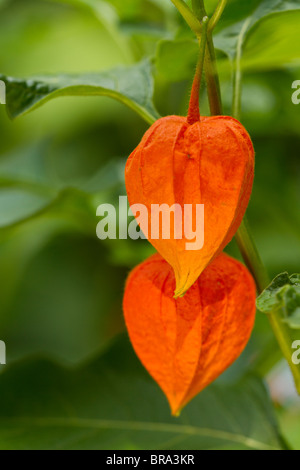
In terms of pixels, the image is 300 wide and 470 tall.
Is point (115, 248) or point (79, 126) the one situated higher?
point (79, 126)

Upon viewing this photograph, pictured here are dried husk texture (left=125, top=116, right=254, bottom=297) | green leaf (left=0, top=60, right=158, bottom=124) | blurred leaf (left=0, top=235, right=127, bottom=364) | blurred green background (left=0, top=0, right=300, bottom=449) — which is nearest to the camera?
dried husk texture (left=125, top=116, right=254, bottom=297)

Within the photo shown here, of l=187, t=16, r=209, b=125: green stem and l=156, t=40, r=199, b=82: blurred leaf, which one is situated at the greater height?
l=156, t=40, r=199, b=82: blurred leaf

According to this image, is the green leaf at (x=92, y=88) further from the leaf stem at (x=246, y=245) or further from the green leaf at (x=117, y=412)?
Answer: the green leaf at (x=117, y=412)

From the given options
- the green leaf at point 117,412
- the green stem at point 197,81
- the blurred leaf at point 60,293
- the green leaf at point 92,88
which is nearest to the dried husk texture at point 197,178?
the green stem at point 197,81

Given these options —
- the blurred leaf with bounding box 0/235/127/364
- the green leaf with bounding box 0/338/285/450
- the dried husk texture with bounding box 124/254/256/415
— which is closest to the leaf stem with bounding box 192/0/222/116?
the dried husk texture with bounding box 124/254/256/415

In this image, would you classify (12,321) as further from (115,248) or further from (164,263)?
(164,263)

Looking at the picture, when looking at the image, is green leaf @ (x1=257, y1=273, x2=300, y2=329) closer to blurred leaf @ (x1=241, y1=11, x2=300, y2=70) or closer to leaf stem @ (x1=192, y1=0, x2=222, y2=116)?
leaf stem @ (x1=192, y1=0, x2=222, y2=116)

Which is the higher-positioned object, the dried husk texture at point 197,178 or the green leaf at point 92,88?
the green leaf at point 92,88

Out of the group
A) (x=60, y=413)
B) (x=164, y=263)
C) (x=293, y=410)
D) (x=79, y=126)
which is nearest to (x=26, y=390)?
(x=60, y=413)
